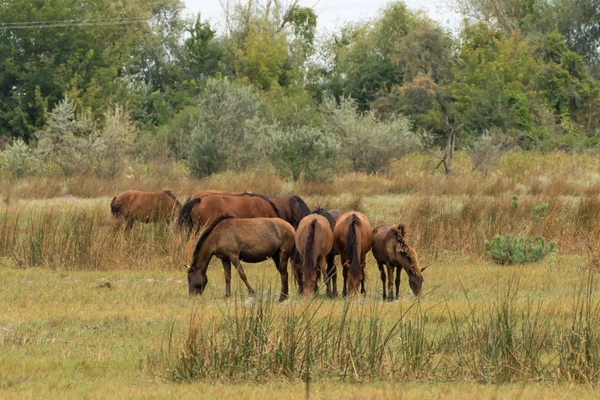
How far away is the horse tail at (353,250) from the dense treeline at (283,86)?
689 inches

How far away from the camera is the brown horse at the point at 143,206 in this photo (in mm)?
19016

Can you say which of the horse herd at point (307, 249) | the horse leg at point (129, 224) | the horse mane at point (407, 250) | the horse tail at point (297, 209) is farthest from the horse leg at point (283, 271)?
the horse leg at point (129, 224)

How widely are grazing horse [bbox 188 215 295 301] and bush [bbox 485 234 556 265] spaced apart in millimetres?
4844

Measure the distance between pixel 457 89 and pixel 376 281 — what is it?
3649 centimetres

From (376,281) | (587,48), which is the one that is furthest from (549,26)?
(376,281)

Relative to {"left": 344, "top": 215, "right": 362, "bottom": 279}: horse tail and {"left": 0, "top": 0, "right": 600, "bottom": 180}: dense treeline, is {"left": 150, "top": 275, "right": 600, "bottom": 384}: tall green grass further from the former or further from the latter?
{"left": 0, "top": 0, "right": 600, "bottom": 180}: dense treeline

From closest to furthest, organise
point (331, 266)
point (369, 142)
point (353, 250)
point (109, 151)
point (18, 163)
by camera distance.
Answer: point (353, 250) → point (331, 266) → point (18, 163) → point (109, 151) → point (369, 142)

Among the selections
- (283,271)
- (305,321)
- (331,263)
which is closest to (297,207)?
(331,263)

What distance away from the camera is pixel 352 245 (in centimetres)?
1280

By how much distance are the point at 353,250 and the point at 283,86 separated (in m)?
51.6

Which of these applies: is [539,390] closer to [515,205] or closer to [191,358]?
[191,358]

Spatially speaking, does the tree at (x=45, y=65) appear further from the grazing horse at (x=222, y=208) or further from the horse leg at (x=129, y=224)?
the grazing horse at (x=222, y=208)

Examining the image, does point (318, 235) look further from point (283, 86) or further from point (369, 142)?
A: point (283, 86)

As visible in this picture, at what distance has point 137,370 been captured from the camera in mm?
8672
